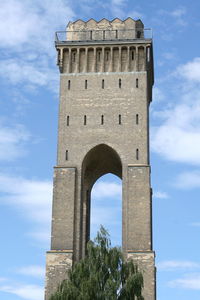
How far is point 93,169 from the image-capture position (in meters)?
38.1

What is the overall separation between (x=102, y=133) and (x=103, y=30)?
6785 mm

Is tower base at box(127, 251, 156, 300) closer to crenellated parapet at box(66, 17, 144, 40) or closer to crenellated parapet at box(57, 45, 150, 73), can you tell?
crenellated parapet at box(57, 45, 150, 73)

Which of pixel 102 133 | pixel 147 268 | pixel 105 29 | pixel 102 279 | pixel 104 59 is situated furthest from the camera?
pixel 105 29

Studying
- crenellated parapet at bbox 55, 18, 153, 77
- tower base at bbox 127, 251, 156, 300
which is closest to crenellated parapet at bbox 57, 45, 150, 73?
crenellated parapet at bbox 55, 18, 153, 77

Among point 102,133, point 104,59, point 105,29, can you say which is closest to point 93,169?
point 102,133

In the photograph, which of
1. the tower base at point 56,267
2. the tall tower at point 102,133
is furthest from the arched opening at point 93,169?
the tower base at point 56,267

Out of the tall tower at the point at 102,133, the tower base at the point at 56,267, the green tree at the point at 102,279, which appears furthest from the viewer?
the tall tower at the point at 102,133

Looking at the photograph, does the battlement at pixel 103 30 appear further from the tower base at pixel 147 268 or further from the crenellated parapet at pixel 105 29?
the tower base at pixel 147 268

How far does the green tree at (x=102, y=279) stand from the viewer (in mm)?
24844

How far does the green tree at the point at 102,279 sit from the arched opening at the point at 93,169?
281 inches

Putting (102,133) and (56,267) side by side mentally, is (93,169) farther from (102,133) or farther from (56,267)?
(56,267)

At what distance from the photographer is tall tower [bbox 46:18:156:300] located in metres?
32.0

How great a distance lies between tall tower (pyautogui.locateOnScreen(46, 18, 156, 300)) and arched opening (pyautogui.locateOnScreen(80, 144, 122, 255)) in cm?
6

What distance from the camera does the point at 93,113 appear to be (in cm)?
3491
